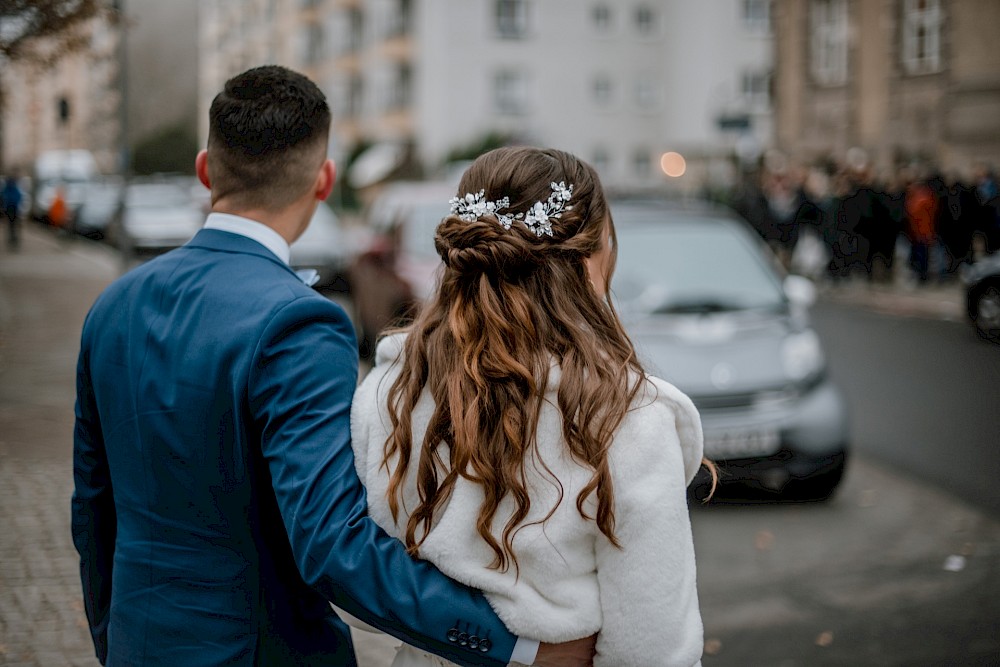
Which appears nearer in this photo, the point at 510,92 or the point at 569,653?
the point at 569,653

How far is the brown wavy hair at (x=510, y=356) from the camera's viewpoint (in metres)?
1.73

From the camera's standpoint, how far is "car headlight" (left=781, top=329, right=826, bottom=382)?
6582mm

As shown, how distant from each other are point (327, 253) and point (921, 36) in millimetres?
18871

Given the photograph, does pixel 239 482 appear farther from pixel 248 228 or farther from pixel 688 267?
pixel 688 267

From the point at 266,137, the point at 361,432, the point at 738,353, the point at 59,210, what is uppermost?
the point at 266,137

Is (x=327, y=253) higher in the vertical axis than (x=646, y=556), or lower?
lower

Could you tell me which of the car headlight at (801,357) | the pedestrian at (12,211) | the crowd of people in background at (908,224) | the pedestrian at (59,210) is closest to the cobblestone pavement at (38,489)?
the car headlight at (801,357)

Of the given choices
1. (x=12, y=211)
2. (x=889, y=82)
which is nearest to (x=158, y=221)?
(x=12, y=211)

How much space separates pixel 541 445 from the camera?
5.76 feet

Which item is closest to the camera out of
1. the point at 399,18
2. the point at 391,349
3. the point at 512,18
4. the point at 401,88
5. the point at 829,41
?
the point at 391,349

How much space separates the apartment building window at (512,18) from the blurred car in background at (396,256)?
39720 millimetres

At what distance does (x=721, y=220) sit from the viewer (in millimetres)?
7797

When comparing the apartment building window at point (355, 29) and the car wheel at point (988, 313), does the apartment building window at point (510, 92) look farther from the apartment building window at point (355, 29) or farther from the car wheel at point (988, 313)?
the car wheel at point (988, 313)

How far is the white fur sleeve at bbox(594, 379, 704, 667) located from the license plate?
4532 mm
